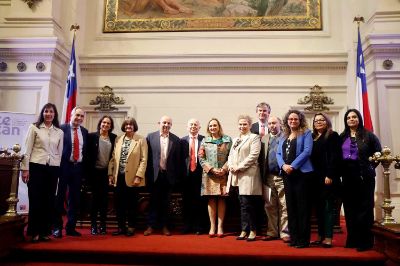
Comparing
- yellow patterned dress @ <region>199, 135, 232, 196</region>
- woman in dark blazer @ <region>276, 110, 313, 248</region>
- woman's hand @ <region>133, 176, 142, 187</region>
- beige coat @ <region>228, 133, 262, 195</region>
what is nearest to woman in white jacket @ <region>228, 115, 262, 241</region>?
beige coat @ <region>228, 133, 262, 195</region>

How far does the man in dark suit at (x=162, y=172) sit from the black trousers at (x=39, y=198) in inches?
44.3

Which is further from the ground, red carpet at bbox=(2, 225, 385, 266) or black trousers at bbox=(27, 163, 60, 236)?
black trousers at bbox=(27, 163, 60, 236)

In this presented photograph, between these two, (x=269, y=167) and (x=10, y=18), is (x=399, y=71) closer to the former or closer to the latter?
(x=269, y=167)

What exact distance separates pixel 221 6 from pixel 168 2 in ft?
3.45

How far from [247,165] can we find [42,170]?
2113 millimetres

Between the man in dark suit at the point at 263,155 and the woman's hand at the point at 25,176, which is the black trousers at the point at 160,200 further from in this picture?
the woman's hand at the point at 25,176

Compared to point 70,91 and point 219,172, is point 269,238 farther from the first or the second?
point 70,91

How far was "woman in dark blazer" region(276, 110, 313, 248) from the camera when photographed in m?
3.61

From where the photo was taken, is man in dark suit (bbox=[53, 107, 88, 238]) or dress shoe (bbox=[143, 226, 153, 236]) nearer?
man in dark suit (bbox=[53, 107, 88, 238])

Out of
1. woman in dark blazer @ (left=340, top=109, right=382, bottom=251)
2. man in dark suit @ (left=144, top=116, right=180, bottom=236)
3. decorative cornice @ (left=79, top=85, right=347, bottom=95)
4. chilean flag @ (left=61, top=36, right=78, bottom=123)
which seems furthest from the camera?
decorative cornice @ (left=79, top=85, right=347, bottom=95)

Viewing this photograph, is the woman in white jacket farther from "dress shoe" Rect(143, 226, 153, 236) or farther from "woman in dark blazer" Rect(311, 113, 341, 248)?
"dress shoe" Rect(143, 226, 153, 236)

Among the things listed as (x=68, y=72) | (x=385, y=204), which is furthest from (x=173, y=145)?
(x=68, y=72)

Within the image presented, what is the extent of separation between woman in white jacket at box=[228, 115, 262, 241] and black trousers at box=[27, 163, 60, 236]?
75.1 inches

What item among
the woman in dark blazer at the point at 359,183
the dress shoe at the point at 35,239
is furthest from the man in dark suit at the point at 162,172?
the woman in dark blazer at the point at 359,183
